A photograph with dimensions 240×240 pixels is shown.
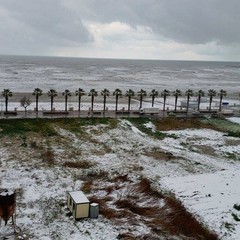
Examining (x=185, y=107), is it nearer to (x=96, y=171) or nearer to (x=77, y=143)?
(x=77, y=143)

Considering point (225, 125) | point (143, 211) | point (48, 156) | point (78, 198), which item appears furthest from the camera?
point (225, 125)

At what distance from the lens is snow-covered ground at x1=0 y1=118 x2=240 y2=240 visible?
21.8m

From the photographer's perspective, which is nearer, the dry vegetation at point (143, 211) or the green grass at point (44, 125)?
the dry vegetation at point (143, 211)

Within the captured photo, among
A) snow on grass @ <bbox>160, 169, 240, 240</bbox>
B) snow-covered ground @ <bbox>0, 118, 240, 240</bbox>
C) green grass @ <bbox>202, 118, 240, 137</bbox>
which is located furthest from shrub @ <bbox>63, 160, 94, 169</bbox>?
green grass @ <bbox>202, 118, 240, 137</bbox>

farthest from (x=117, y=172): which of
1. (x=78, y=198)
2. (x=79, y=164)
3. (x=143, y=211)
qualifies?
(x=78, y=198)

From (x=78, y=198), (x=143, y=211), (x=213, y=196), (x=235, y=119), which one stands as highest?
(x=235, y=119)

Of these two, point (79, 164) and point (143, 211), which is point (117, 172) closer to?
point (79, 164)

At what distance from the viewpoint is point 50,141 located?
3866 centimetres

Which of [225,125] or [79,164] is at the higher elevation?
[225,125]

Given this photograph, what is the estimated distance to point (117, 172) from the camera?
30.8 m

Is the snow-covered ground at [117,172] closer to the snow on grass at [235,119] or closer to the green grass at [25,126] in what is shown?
the green grass at [25,126]

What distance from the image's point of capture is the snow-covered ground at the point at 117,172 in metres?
21.8

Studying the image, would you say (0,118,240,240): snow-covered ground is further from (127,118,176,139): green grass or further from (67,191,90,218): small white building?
(127,118,176,139): green grass

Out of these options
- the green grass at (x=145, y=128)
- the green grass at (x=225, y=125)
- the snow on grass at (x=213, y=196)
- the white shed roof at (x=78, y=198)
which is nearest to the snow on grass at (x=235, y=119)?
the green grass at (x=225, y=125)
